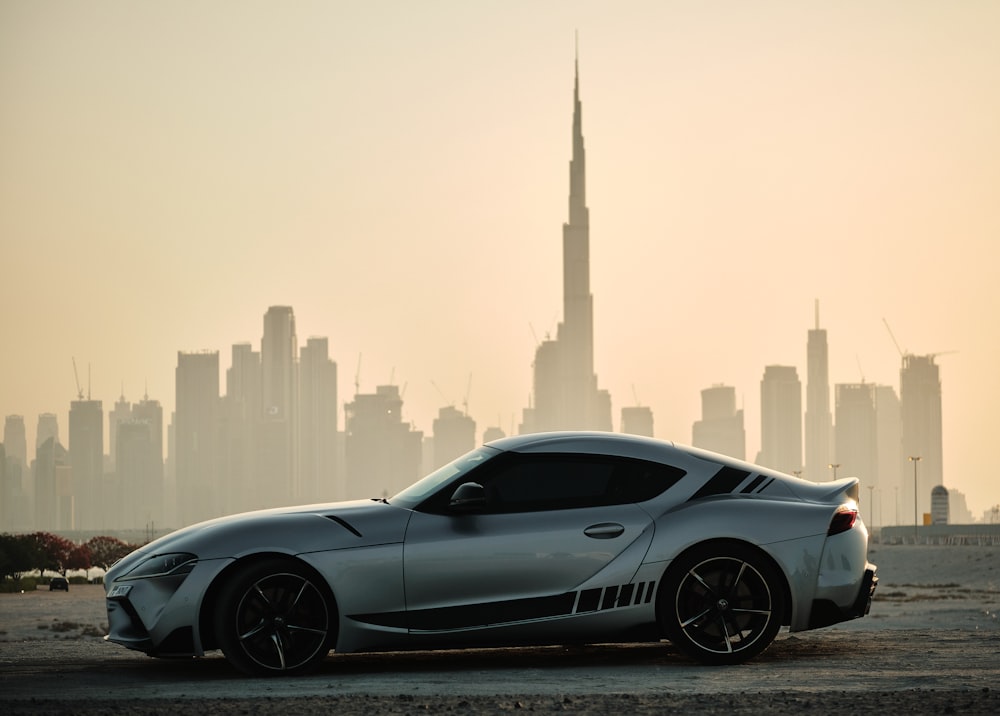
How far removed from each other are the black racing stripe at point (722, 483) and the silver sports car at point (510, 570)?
4cm

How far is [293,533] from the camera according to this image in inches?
351

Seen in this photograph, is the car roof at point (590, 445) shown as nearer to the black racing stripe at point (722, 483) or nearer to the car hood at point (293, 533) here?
the black racing stripe at point (722, 483)

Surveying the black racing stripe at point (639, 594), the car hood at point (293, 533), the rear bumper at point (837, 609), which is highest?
the car hood at point (293, 533)

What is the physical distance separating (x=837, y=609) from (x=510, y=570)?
2200 mm

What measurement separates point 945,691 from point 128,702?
14.1 feet

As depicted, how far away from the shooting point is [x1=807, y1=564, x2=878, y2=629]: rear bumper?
9.12 metres

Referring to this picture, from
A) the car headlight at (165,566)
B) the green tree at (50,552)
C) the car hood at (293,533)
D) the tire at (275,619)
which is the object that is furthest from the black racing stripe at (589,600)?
the green tree at (50,552)

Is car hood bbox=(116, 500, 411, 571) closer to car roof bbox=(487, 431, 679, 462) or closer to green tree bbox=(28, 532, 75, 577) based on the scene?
car roof bbox=(487, 431, 679, 462)

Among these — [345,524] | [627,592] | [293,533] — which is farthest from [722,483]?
[293,533]

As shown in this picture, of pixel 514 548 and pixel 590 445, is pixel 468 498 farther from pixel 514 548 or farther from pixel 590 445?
pixel 590 445

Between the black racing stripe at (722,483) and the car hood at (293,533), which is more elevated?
the black racing stripe at (722,483)

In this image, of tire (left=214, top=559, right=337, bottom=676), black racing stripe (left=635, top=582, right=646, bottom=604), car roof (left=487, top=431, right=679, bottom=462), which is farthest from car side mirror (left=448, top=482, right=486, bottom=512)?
black racing stripe (left=635, top=582, right=646, bottom=604)

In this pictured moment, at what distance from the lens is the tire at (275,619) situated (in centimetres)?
866

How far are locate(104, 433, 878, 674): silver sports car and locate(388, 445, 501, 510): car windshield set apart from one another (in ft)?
0.09
